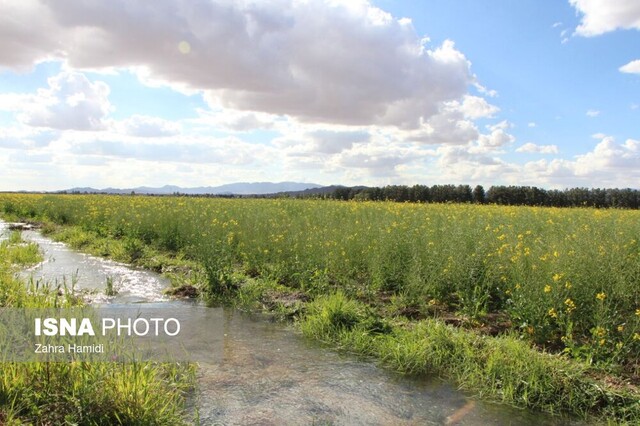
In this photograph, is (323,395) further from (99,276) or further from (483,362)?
(99,276)

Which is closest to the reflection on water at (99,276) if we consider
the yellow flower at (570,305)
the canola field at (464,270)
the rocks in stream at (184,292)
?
the rocks in stream at (184,292)

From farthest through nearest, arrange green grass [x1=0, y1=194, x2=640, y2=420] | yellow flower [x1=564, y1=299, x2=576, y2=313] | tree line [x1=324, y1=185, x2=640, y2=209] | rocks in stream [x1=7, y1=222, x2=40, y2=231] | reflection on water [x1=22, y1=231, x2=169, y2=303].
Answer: tree line [x1=324, y1=185, x2=640, y2=209]
rocks in stream [x1=7, y1=222, x2=40, y2=231]
reflection on water [x1=22, y1=231, x2=169, y2=303]
yellow flower [x1=564, y1=299, x2=576, y2=313]
green grass [x1=0, y1=194, x2=640, y2=420]

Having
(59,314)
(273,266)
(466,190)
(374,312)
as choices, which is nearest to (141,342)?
(59,314)

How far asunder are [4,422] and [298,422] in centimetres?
255

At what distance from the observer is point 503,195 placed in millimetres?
58125

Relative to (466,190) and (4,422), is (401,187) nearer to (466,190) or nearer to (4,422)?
(466,190)

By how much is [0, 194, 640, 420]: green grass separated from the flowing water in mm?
366

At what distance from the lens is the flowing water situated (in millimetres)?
4707

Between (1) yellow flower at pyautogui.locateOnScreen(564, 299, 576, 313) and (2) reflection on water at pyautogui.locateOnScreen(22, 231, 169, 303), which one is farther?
(2) reflection on water at pyautogui.locateOnScreen(22, 231, 169, 303)

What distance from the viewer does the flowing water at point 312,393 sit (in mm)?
4707

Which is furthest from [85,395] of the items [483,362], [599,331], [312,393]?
[599,331]

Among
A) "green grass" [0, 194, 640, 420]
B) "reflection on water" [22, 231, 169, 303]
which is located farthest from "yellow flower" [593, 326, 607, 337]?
"reflection on water" [22, 231, 169, 303]

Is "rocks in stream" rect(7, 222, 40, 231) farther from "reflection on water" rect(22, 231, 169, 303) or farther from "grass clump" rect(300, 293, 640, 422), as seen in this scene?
"grass clump" rect(300, 293, 640, 422)

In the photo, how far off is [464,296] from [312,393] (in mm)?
3781
